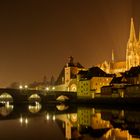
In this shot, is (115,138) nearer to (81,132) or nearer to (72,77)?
(81,132)

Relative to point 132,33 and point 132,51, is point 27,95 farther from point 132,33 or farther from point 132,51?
point 132,33

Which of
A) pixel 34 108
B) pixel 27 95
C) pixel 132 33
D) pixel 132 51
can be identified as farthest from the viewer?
pixel 132 33

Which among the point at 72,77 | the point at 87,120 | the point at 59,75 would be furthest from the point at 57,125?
the point at 59,75

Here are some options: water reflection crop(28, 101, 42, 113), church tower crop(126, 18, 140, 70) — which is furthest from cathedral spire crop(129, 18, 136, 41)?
water reflection crop(28, 101, 42, 113)

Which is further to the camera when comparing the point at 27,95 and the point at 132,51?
the point at 132,51

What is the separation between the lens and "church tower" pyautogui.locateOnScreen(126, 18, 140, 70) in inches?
3489

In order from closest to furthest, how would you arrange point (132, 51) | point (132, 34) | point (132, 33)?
point (132, 51), point (132, 34), point (132, 33)

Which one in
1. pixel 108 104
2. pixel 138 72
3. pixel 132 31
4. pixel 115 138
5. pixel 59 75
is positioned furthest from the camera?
pixel 59 75

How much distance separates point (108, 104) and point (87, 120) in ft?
65.9

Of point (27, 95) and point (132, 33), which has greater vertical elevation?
point (132, 33)

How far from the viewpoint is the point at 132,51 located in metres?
89.4

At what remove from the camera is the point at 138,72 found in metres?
65.2

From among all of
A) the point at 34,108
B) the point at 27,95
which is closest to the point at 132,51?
the point at 27,95

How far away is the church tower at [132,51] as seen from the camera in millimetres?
88625
